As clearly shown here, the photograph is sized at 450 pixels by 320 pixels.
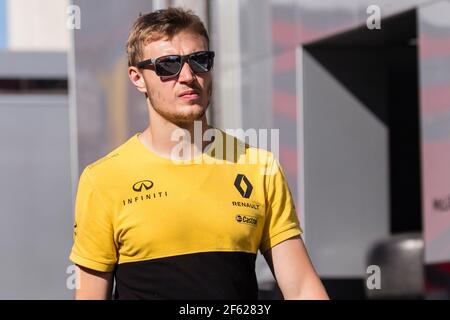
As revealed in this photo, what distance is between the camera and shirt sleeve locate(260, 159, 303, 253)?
10.9 ft

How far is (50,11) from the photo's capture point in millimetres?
34188

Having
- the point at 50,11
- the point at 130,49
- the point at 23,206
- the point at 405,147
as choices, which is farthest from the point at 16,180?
the point at 50,11

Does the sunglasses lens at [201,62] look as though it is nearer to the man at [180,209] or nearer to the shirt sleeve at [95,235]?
the man at [180,209]

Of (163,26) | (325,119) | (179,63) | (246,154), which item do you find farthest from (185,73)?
(325,119)

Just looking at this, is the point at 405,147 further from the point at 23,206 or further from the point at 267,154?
the point at 267,154

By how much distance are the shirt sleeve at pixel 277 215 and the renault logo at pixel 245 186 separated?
0.07 m

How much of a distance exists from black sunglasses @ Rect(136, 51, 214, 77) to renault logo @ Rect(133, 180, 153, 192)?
13.3 inches

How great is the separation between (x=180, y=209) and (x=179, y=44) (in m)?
0.52

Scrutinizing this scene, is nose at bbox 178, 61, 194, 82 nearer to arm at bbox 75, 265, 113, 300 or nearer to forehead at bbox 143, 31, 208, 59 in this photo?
forehead at bbox 143, 31, 208, 59

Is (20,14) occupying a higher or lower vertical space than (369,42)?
higher

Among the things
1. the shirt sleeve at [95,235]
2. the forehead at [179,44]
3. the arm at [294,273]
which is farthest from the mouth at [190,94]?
the arm at [294,273]

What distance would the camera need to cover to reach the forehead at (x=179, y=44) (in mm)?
3328

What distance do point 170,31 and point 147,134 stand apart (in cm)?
34

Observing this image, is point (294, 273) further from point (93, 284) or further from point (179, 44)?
point (179, 44)
